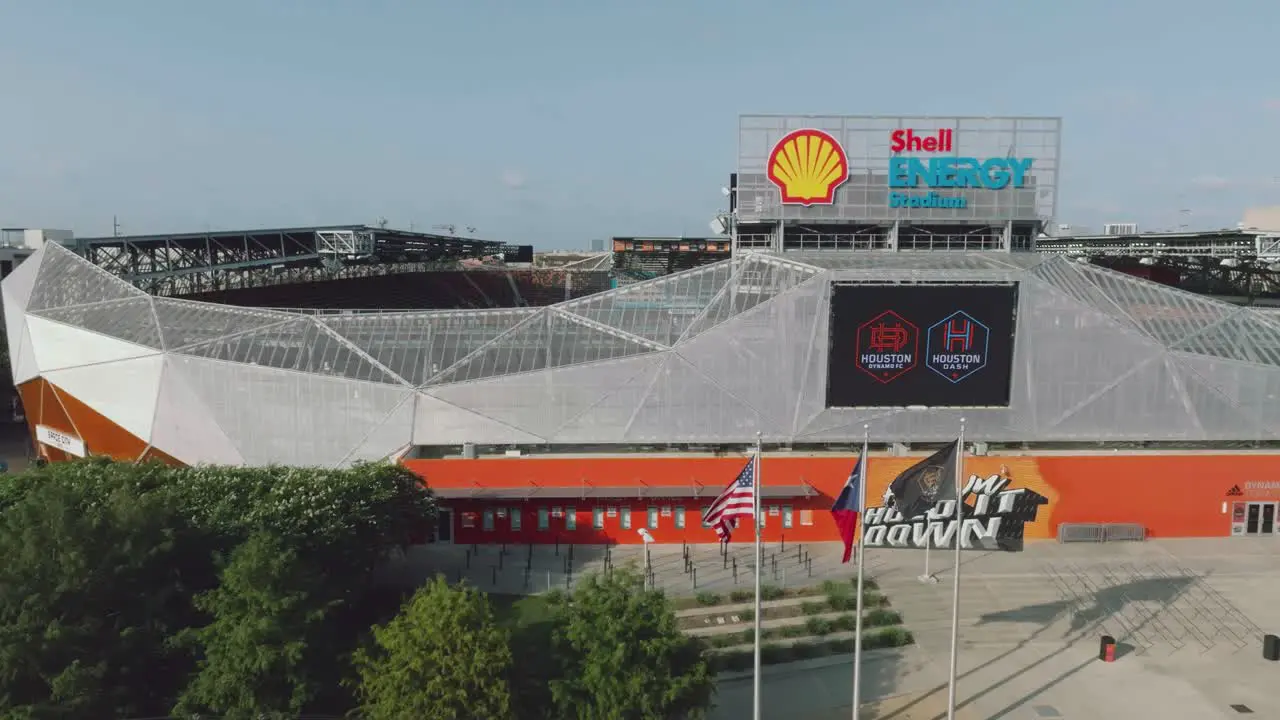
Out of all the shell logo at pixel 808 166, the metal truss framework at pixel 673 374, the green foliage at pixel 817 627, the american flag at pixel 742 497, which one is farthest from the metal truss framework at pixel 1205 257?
the american flag at pixel 742 497

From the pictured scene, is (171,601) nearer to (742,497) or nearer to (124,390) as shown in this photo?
(742,497)

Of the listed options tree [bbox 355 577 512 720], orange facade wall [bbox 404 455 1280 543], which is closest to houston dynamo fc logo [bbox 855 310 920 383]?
orange facade wall [bbox 404 455 1280 543]

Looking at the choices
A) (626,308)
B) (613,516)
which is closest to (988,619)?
(613,516)

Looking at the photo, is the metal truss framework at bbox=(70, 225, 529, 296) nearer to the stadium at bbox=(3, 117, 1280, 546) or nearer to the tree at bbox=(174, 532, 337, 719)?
the stadium at bbox=(3, 117, 1280, 546)

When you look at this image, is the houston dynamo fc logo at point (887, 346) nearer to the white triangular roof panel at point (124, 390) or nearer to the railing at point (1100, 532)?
the railing at point (1100, 532)

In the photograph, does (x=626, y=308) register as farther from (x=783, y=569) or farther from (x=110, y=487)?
(x=110, y=487)

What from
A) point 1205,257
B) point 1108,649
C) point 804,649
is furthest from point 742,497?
point 1205,257

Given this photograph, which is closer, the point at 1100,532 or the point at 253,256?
the point at 1100,532
